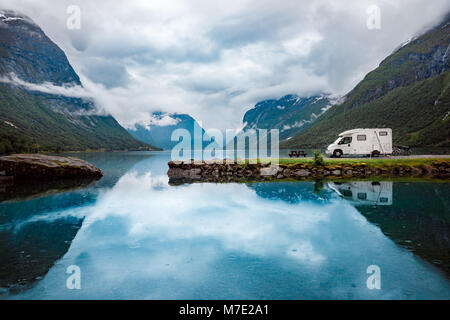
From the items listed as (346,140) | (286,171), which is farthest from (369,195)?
(346,140)

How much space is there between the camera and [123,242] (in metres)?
10.2

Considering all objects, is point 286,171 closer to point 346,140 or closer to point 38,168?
point 346,140

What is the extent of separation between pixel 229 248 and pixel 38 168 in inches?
1115

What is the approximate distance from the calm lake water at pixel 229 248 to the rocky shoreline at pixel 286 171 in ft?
48.0

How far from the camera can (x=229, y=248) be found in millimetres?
9461

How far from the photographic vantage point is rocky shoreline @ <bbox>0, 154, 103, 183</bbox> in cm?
2823

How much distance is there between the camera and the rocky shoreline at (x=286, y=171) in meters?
31.4

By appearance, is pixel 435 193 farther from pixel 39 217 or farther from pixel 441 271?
pixel 39 217

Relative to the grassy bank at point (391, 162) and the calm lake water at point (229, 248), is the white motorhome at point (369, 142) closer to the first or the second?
the grassy bank at point (391, 162)

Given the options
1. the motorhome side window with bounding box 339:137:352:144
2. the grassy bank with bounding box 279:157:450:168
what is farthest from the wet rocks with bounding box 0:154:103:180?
the motorhome side window with bounding box 339:137:352:144

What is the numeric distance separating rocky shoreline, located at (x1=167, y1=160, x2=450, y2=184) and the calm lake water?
14.6 metres
